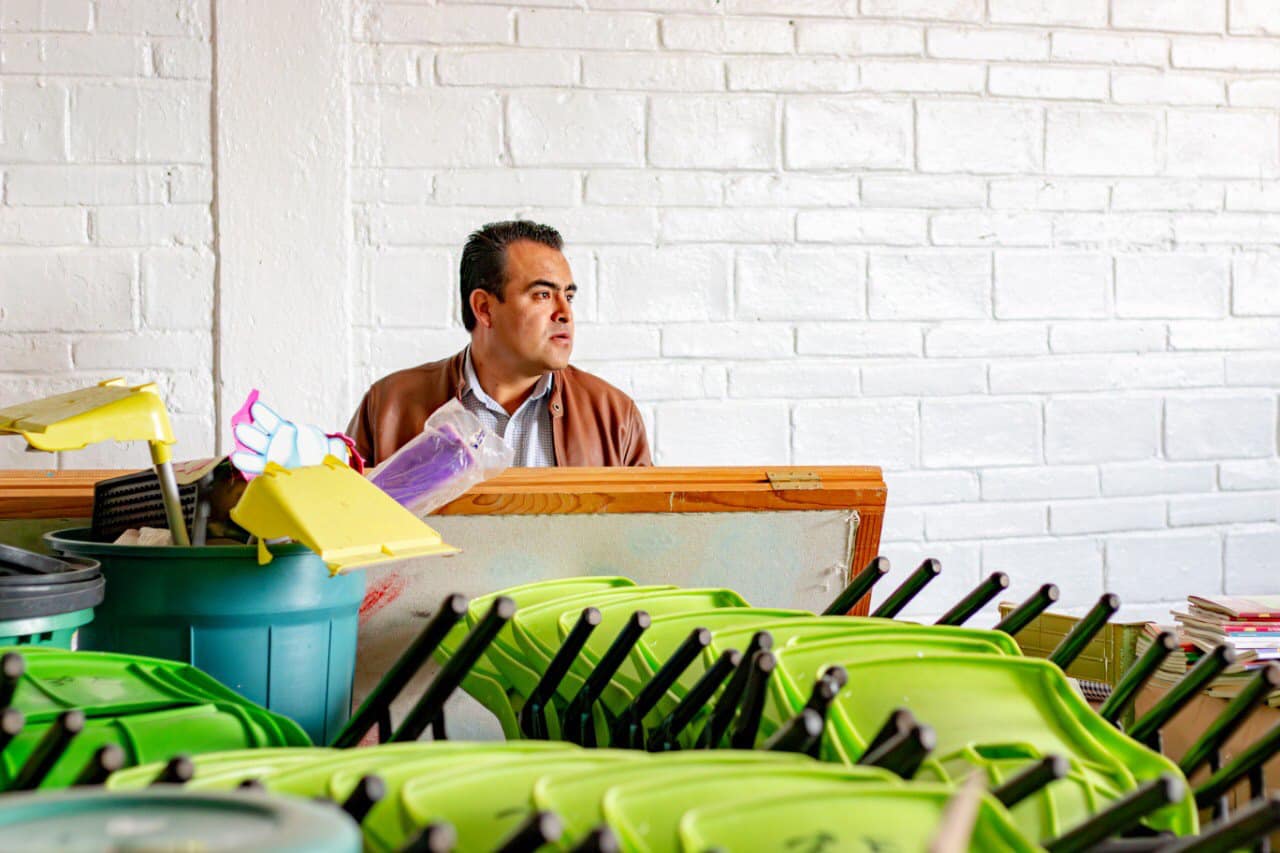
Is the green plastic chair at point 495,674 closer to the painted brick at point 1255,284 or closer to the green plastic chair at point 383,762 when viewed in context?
the green plastic chair at point 383,762

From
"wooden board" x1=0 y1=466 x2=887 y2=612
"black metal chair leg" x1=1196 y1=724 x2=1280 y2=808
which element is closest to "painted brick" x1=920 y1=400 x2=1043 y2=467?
"wooden board" x1=0 y1=466 x2=887 y2=612

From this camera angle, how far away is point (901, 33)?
9.45ft

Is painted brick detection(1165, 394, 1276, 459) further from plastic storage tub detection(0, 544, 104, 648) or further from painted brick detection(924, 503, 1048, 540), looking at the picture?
plastic storage tub detection(0, 544, 104, 648)

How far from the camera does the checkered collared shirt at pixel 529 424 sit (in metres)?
2.85

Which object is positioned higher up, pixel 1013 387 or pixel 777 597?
pixel 1013 387

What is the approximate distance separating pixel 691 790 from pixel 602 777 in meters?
0.05

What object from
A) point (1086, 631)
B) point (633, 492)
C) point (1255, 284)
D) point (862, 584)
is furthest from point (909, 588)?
point (1255, 284)

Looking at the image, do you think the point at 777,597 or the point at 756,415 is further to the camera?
the point at 756,415

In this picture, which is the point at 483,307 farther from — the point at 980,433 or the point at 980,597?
the point at 980,597

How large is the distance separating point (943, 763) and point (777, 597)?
1.90ft

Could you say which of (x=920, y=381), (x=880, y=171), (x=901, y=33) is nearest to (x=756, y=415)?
(x=920, y=381)

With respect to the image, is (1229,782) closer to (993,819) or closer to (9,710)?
(993,819)

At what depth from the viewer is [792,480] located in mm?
1293

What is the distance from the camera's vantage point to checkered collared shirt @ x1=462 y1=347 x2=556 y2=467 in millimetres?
2854
